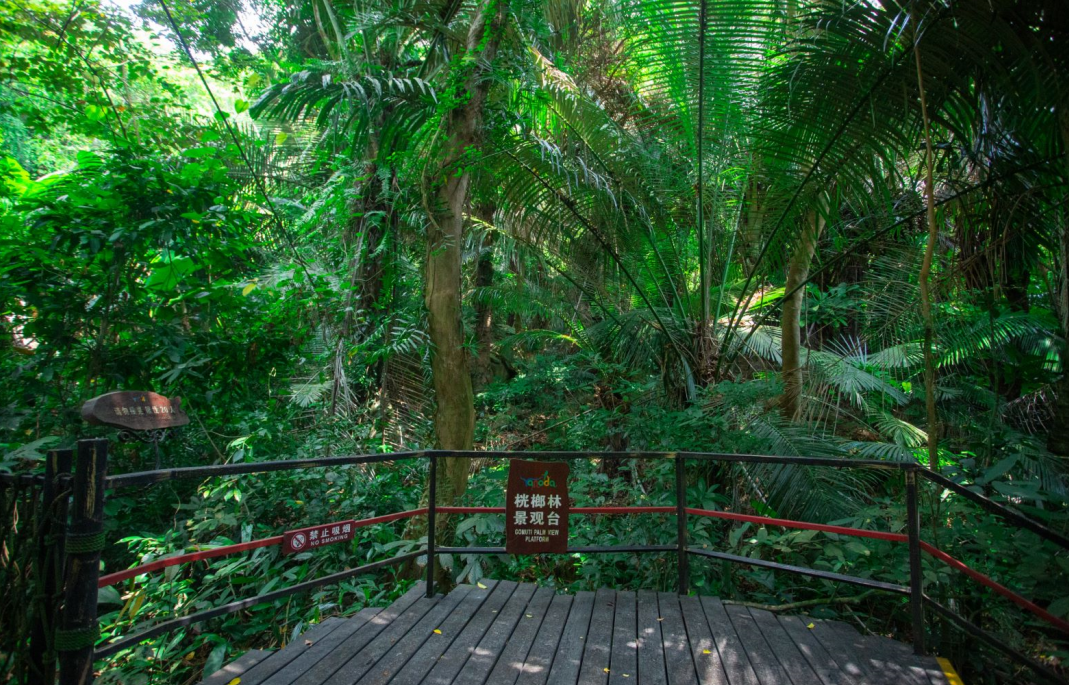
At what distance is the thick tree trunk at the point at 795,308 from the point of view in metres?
6.26

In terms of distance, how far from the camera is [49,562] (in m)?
2.30

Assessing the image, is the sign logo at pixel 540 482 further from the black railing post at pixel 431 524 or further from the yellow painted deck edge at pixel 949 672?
the yellow painted deck edge at pixel 949 672

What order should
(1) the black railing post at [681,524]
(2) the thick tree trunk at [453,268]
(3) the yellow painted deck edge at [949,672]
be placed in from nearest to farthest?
(3) the yellow painted deck edge at [949,672] → (1) the black railing post at [681,524] → (2) the thick tree trunk at [453,268]

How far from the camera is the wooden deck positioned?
2781mm

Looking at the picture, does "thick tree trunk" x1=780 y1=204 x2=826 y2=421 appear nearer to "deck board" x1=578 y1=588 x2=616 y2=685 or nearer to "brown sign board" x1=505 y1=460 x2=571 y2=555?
"brown sign board" x1=505 y1=460 x2=571 y2=555

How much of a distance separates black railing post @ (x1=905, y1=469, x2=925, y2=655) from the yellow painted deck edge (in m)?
0.09

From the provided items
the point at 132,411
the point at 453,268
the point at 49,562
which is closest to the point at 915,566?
the point at 49,562

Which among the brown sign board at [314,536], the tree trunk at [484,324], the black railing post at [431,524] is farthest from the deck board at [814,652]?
the tree trunk at [484,324]

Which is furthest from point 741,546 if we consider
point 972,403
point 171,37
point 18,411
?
point 171,37

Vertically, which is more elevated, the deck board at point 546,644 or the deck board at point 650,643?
the deck board at point 650,643

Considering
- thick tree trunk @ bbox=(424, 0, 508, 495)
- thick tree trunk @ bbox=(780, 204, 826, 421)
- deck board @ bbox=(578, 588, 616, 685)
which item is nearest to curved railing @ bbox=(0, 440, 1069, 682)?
deck board @ bbox=(578, 588, 616, 685)

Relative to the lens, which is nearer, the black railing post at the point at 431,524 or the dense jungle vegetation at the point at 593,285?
the black railing post at the point at 431,524

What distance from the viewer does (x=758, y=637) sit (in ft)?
10.6

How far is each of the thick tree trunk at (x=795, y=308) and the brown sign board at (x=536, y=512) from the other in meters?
3.46
